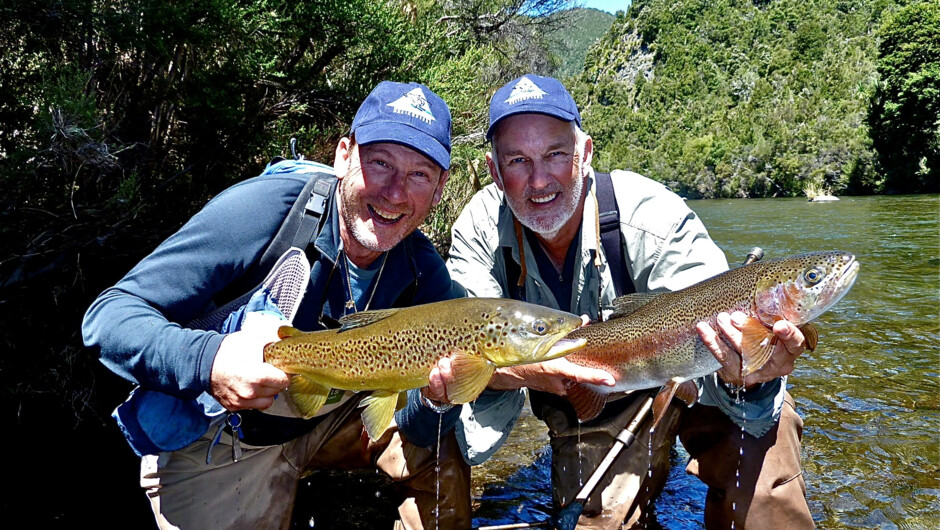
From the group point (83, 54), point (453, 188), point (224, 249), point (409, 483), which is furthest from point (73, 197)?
point (453, 188)

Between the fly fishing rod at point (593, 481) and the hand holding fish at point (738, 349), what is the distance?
0.50 metres

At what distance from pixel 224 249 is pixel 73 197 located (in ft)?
9.26

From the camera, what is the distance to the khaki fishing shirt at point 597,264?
355 centimetres

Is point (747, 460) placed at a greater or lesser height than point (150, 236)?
lesser

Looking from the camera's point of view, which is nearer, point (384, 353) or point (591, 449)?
point (384, 353)

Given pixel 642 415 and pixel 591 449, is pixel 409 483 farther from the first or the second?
pixel 642 415

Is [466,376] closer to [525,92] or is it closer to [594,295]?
[594,295]

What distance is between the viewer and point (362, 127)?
312cm

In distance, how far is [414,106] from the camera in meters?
3.19

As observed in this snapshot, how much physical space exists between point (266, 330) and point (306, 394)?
0.31 meters

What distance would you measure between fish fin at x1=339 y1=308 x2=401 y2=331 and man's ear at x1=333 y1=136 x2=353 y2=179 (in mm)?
777

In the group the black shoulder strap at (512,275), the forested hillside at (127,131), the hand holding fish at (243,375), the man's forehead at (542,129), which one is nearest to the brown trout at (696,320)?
the black shoulder strap at (512,275)

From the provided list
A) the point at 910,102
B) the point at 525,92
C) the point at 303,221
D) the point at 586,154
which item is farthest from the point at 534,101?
the point at 910,102

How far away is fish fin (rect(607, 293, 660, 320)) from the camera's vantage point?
336cm
